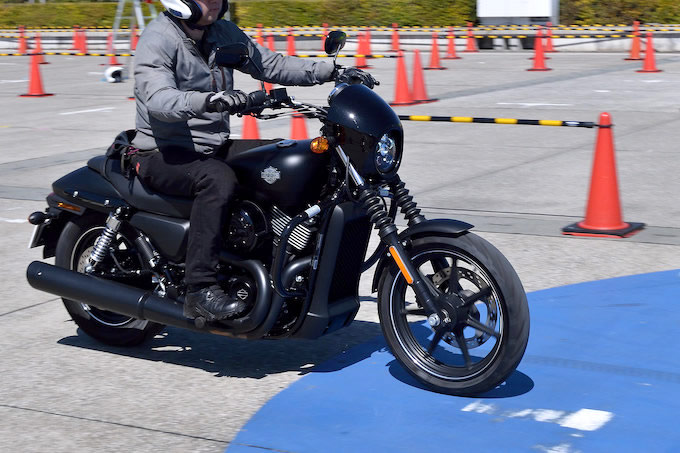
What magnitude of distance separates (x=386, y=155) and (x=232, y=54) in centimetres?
80

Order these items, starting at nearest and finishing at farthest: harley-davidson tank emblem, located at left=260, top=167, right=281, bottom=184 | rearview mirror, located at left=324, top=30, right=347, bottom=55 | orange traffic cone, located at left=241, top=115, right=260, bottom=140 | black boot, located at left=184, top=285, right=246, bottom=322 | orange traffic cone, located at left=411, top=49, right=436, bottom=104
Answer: harley-davidson tank emblem, located at left=260, top=167, right=281, bottom=184
black boot, located at left=184, top=285, right=246, bottom=322
rearview mirror, located at left=324, top=30, right=347, bottom=55
orange traffic cone, located at left=241, top=115, right=260, bottom=140
orange traffic cone, located at left=411, top=49, right=436, bottom=104

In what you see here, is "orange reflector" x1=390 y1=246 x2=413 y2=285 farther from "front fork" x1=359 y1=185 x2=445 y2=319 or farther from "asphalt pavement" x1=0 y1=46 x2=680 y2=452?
"asphalt pavement" x1=0 y1=46 x2=680 y2=452

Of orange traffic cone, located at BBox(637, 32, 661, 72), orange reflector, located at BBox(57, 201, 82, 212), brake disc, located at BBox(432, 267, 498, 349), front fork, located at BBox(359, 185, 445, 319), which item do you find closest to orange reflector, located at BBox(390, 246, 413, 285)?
front fork, located at BBox(359, 185, 445, 319)

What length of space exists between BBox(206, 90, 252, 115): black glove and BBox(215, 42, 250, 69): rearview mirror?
0.45ft

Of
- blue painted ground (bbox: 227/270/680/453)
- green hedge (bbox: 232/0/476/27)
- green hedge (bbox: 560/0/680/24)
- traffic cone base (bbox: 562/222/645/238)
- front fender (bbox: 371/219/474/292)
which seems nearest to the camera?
blue painted ground (bbox: 227/270/680/453)

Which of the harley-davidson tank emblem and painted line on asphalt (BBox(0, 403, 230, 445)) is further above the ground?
the harley-davidson tank emblem

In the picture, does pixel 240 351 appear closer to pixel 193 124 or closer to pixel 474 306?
pixel 193 124

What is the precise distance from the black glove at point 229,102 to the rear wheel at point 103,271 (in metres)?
1.18

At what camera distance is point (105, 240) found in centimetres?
530

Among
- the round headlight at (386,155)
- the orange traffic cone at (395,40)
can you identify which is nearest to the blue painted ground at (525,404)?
the round headlight at (386,155)

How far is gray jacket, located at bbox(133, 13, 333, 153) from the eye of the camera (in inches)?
189

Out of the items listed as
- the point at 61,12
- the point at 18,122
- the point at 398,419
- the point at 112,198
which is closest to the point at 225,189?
the point at 112,198

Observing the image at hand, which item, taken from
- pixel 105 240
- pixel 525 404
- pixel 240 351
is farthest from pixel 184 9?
pixel 525 404

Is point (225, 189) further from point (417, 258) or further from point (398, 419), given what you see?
point (398, 419)
